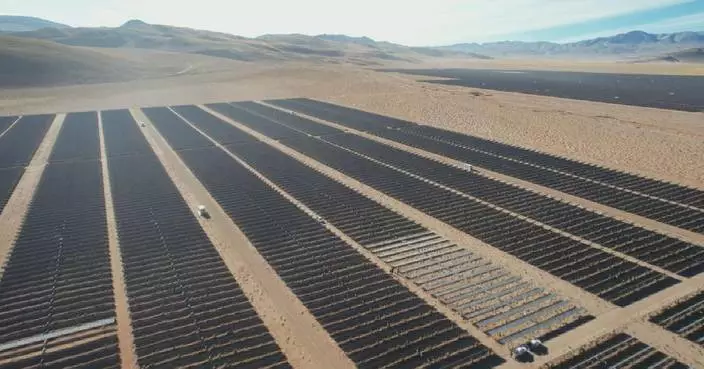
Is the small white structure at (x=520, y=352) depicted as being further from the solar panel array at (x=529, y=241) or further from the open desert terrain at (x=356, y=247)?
the solar panel array at (x=529, y=241)

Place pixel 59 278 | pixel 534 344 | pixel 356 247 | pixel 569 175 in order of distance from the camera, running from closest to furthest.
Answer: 1. pixel 534 344
2. pixel 59 278
3. pixel 356 247
4. pixel 569 175

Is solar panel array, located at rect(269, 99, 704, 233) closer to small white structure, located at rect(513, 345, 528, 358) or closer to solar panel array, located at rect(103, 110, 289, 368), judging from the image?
small white structure, located at rect(513, 345, 528, 358)

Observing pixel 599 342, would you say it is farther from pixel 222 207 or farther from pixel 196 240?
pixel 222 207

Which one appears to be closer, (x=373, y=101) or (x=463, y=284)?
(x=463, y=284)

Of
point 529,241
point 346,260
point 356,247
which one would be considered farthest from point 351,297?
point 529,241

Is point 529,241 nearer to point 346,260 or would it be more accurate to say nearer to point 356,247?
point 356,247

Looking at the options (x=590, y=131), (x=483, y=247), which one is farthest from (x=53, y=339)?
(x=590, y=131)

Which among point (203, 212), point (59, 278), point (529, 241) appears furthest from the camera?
point (203, 212)
